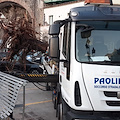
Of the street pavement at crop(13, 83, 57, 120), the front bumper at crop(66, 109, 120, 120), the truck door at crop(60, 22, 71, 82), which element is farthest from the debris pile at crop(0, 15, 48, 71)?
the front bumper at crop(66, 109, 120, 120)

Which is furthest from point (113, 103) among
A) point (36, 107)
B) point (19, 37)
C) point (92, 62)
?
point (36, 107)

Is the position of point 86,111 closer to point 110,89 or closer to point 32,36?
point 110,89

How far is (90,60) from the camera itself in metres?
4.21

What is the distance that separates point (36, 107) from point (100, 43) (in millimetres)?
4172

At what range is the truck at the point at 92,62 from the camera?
13.4ft

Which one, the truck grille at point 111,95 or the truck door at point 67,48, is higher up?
the truck door at point 67,48

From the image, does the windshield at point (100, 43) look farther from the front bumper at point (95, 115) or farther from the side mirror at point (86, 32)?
the front bumper at point (95, 115)

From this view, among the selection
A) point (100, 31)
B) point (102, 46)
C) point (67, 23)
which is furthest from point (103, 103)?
point (67, 23)

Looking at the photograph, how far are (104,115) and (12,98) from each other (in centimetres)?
192

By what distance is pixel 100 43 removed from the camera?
4.32 metres

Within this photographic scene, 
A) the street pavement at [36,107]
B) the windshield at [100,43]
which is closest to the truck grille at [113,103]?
the windshield at [100,43]

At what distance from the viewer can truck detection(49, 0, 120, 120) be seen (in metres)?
4.09

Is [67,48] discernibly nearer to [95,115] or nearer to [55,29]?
[55,29]

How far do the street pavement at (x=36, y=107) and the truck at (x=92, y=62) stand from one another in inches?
72.6
